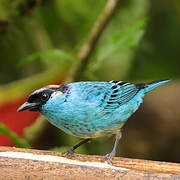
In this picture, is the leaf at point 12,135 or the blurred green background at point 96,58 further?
the blurred green background at point 96,58

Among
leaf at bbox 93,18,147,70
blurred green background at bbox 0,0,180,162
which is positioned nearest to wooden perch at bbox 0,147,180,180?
blurred green background at bbox 0,0,180,162

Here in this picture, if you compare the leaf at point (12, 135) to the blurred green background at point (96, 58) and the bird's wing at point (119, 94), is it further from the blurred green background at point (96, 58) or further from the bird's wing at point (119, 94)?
the blurred green background at point (96, 58)

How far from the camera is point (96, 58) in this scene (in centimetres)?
459

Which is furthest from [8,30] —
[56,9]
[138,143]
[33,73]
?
[138,143]

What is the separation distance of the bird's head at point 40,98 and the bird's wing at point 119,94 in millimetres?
354

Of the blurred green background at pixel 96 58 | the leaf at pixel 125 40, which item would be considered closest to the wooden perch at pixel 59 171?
the blurred green background at pixel 96 58

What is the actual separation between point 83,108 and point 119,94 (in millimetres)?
404

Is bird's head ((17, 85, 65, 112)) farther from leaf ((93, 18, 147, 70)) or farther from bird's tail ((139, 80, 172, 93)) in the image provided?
leaf ((93, 18, 147, 70))

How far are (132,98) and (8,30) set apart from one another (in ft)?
5.89

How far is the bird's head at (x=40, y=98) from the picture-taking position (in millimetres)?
3443

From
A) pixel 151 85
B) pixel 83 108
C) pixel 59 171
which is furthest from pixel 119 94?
pixel 59 171

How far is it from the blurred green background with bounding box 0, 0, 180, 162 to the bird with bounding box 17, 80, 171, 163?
0.74 meters

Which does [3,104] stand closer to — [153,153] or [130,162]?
[153,153]

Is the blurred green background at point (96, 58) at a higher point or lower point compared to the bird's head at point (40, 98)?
lower
